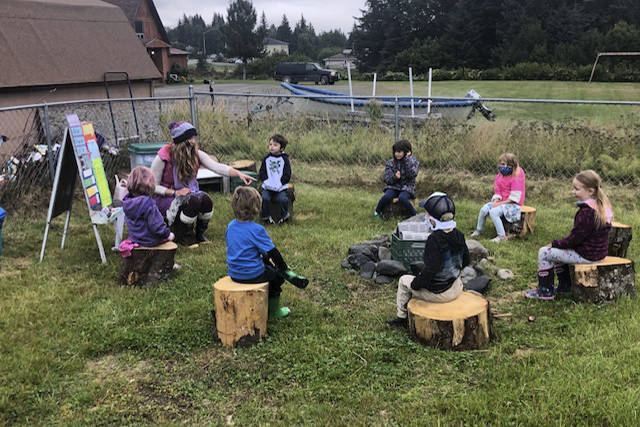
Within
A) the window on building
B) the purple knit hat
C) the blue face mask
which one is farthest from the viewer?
the window on building

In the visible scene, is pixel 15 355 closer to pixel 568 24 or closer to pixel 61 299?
pixel 61 299

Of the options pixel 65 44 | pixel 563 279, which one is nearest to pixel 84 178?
pixel 563 279

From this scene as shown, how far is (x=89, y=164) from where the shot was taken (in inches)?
243

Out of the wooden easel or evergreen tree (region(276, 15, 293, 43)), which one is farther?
evergreen tree (region(276, 15, 293, 43))

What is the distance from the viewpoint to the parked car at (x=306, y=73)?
45844 millimetres

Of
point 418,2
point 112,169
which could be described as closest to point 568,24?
point 418,2

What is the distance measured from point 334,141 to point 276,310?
25.0 feet

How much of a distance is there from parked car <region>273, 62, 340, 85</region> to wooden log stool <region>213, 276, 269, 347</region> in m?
43.0

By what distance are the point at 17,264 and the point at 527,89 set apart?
106 ft

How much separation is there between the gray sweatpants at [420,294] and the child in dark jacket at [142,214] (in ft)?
8.56

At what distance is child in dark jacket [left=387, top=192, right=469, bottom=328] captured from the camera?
4.09 meters

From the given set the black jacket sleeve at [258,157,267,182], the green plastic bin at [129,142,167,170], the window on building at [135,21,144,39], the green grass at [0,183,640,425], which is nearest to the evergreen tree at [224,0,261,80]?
the window on building at [135,21,144,39]

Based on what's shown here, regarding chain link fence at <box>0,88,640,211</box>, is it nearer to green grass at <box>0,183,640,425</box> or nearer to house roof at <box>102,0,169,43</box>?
green grass at <box>0,183,640,425</box>

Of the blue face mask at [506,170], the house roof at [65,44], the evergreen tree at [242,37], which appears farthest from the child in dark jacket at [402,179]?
the evergreen tree at [242,37]
